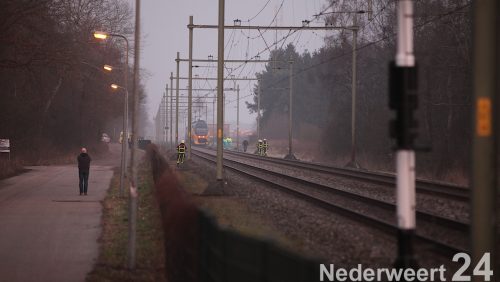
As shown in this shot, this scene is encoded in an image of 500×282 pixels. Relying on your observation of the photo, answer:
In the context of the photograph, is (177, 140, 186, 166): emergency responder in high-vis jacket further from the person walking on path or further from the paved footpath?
the person walking on path

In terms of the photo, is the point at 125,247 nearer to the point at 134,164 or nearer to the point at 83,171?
the point at 134,164

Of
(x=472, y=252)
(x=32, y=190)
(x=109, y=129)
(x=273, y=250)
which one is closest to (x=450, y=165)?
(x=32, y=190)

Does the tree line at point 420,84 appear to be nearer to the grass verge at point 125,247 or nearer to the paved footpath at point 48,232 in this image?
the grass verge at point 125,247

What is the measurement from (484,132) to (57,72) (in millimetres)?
26579

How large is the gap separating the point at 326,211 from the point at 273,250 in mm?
11951

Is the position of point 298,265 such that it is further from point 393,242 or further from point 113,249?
point 113,249

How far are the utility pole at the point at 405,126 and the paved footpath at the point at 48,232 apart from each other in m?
6.47

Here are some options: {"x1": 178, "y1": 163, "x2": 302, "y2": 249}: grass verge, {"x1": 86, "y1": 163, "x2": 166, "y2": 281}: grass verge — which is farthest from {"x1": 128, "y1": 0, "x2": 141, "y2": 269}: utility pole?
{"x1": 178, "y1": 163, "x2": 302, "y2": 249}: grass verge

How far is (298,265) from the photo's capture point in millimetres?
4730

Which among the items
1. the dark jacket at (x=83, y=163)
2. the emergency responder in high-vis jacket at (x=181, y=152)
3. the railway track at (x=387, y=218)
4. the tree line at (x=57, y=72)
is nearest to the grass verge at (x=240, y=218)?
the railway track at (x=387, y=218)

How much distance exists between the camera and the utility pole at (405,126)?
259 inches

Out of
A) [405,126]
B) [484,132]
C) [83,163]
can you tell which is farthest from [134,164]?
[83,163]

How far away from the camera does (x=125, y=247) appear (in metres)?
15.0

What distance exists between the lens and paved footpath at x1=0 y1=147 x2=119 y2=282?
39.2ft
